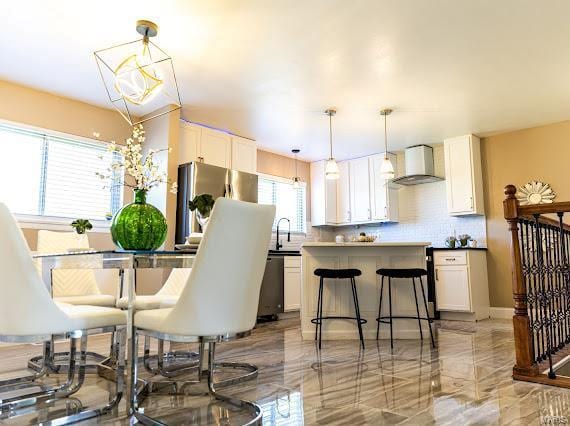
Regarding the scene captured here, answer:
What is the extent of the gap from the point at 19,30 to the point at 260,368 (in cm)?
317

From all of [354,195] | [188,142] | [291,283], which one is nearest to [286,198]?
[354,195]

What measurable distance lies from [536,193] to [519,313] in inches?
135

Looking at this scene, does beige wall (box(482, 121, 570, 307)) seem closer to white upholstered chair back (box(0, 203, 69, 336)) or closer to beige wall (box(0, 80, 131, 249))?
beige wall (box(0, 80, 131, 249))

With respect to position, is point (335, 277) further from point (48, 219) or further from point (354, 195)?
point (354, 195)

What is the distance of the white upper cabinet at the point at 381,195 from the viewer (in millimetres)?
6645

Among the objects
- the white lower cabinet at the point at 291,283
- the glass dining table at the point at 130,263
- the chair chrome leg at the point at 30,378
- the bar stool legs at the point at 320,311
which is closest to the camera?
the glass dining table at the point at 130,263

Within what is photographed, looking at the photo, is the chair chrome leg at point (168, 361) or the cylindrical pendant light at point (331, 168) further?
the cylindrical pendant light at point (331, 168)

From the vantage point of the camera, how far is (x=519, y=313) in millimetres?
2711

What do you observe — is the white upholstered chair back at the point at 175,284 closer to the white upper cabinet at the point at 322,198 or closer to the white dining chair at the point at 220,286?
the white dining chair at the point at 220,286

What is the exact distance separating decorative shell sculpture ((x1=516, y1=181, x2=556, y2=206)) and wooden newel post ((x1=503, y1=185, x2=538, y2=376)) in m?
3.07

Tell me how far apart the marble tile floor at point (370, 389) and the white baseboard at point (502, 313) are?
2.05m

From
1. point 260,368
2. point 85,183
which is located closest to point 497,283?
point 260,368

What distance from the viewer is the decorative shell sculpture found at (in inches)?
212

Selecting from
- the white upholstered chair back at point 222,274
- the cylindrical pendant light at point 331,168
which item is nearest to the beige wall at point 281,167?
the cylindrical pendant light at point 331,168
